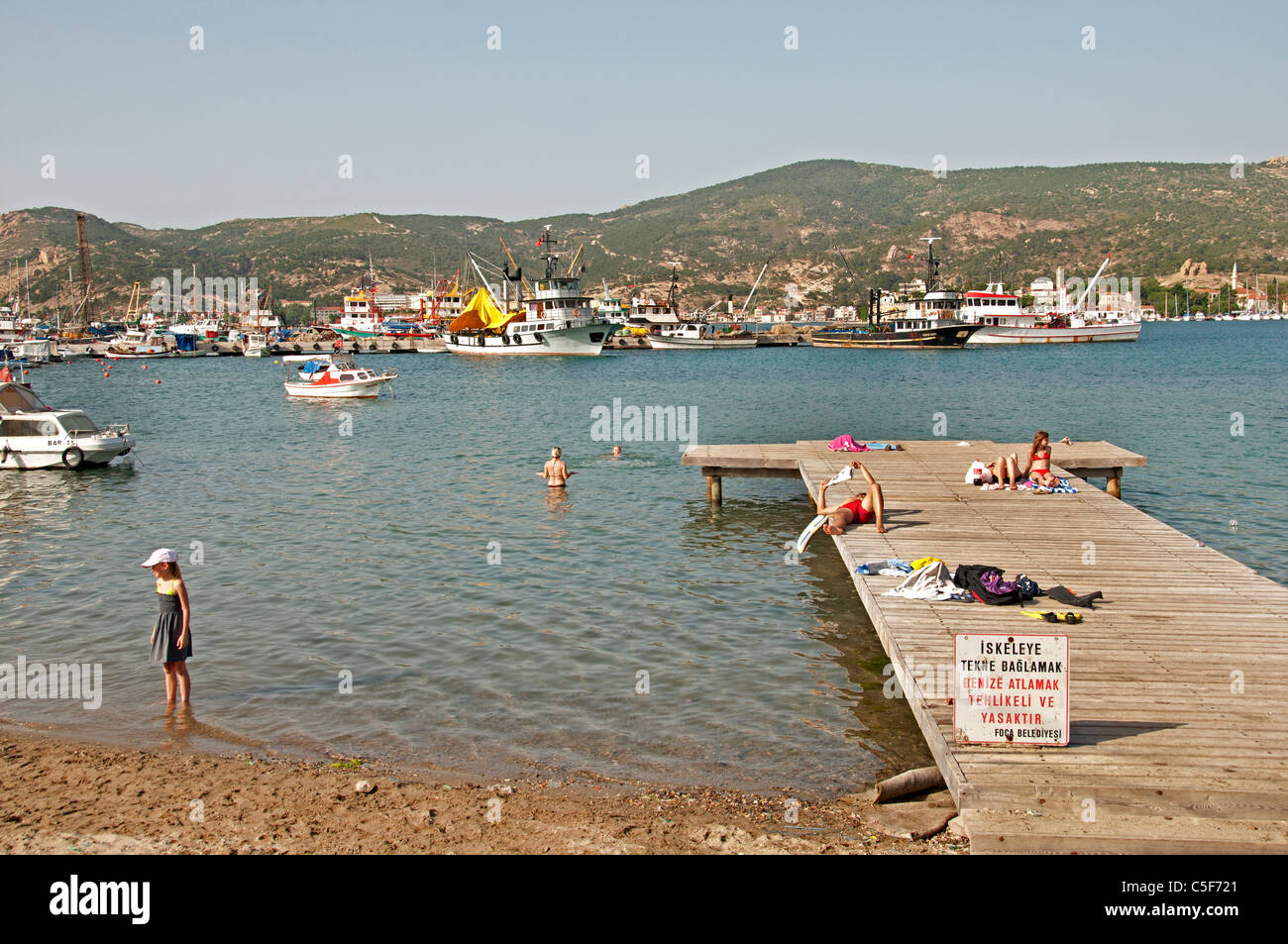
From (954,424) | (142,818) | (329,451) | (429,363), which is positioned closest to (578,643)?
(142,818)

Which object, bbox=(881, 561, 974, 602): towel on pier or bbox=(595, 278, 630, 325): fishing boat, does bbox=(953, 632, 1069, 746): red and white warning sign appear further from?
bbox=(595, 278, 630, 325): fishing boat

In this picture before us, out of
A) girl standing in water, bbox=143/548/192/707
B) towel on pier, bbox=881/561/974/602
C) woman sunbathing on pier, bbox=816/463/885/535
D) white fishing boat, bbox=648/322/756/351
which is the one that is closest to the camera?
girl standing in water, bbox=143/548/192/707

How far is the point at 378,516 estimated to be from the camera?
23.5 meters

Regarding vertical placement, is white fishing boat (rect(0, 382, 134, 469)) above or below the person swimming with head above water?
above

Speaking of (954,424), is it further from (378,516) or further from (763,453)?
(378,516)

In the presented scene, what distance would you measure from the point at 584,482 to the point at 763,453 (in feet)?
20.4

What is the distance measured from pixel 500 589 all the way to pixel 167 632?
6249 mm

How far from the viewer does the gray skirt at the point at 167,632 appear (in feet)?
37.0

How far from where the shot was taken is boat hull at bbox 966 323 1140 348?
11331cm

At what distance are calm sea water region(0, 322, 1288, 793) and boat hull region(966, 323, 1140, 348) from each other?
71.4m

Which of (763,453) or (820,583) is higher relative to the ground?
(763,453)
